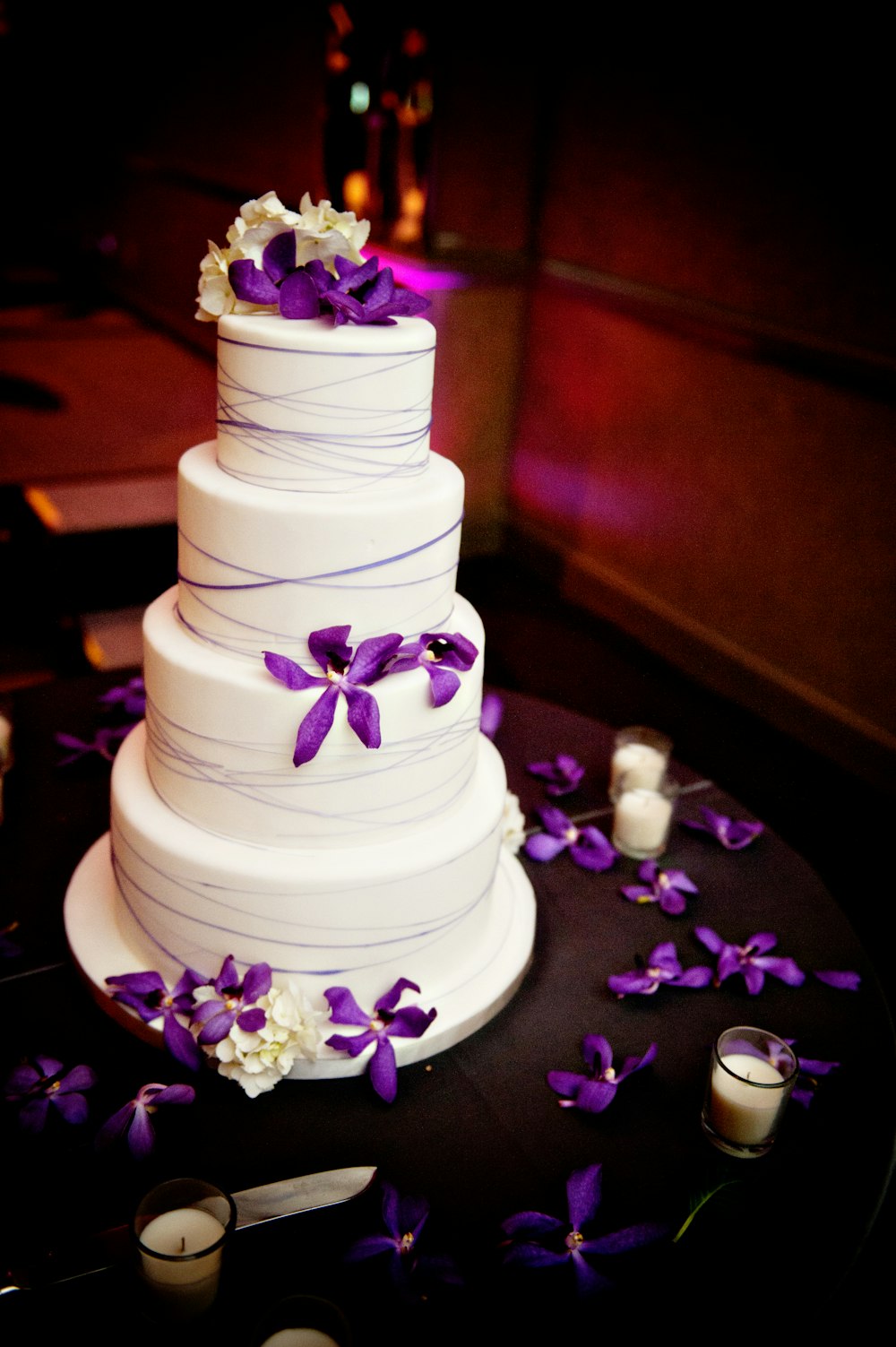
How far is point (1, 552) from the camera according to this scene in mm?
3803

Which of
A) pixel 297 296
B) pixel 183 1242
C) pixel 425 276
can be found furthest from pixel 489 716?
pixel 425 276

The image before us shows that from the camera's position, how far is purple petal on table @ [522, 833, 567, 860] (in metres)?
2.03

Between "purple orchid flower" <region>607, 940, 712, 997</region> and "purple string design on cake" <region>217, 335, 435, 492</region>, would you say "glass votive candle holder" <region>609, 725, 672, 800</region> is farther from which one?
"purple string design on cake" <region>217, 335, 435, 492</region>

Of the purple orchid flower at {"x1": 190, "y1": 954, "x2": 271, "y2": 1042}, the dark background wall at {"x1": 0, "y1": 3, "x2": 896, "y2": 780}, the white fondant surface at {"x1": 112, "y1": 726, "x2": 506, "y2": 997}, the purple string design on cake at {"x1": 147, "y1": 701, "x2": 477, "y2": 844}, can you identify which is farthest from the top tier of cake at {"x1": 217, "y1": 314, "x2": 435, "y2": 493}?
the dark background wall at {"x1": 0, "y1": 3, "x2": 896, "y2": 780}

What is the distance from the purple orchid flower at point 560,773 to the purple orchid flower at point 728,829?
0.79 ft

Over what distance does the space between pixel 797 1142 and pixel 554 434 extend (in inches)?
157

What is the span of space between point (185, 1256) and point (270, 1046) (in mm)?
366

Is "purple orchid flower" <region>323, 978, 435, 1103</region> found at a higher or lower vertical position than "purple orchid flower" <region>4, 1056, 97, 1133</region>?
higher

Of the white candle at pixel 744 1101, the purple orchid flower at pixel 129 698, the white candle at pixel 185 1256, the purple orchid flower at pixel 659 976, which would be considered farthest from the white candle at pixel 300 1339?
the purple orchid flower at pixel 129 698

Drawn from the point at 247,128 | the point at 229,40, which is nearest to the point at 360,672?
the point at 247,128

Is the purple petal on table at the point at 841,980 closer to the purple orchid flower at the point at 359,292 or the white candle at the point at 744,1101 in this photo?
the white candle at the point at 744,1101

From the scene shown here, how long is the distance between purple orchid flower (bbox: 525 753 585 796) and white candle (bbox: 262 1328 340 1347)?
120cm

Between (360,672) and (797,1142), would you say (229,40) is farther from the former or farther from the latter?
(797,1142)

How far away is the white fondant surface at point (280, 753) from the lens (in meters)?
1.47
